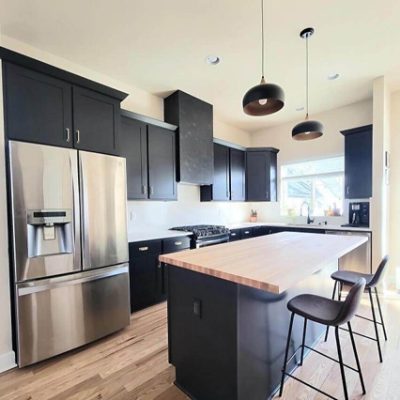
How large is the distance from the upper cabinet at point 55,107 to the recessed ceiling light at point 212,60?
1139 mm

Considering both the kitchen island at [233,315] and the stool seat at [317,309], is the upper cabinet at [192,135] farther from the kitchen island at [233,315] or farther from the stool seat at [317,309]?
the stool seat at [317,309]

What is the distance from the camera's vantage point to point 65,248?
2078mm

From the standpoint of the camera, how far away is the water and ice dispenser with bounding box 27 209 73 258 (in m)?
1.90

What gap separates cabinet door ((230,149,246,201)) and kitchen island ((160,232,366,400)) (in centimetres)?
284

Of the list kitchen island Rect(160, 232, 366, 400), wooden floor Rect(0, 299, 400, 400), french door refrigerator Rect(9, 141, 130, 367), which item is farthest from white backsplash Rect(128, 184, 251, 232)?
Answer: kitchen island Rect(160, 232, 366, 400)

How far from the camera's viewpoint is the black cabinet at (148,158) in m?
3.03

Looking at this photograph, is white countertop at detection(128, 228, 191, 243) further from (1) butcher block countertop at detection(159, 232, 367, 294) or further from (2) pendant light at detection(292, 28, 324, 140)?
(2) pendant light at detection(292, 28, 324, 140)

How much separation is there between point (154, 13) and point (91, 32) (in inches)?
27.4

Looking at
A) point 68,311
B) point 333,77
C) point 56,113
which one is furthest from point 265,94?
point 68,311

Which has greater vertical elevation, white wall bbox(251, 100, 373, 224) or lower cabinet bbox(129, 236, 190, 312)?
white wall bbox(251, 100, 373, 224)

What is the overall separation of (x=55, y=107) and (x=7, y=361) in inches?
85.3

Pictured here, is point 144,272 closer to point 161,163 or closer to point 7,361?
point 7,361

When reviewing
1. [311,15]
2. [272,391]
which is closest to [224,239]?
[272,391]

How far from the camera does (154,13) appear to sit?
2.11 meters
